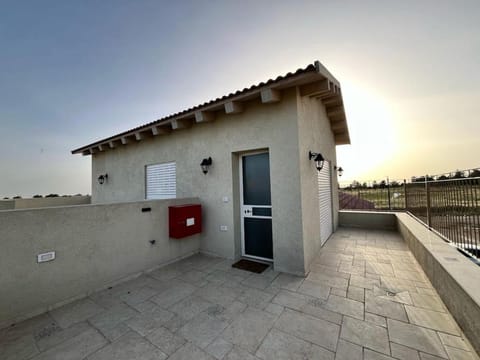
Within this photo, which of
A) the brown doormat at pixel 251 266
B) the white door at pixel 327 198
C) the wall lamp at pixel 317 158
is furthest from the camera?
the white door at pixel 327 198

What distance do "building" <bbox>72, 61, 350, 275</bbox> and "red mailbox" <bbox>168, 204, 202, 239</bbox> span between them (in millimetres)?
337

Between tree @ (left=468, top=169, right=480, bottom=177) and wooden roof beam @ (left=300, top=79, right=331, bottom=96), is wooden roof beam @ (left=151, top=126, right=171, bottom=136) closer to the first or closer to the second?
wooden roof beam @ (left=300, top=79, right=331, bottom=96)

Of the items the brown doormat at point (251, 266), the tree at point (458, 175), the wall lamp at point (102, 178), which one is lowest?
the brown doormat at point (251, 266)

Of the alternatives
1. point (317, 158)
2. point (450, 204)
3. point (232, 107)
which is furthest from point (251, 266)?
point (450, 204)

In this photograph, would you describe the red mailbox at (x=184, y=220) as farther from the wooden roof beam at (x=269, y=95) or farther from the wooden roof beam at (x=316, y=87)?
the wooden roof beam at (x=316, y=87)

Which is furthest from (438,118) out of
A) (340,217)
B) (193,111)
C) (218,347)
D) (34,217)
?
(34,217)

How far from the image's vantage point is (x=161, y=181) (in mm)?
6180

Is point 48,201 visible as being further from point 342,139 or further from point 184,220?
point 342,139

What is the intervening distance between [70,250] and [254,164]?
4030 millimetres

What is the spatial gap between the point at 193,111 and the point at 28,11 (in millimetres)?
5813

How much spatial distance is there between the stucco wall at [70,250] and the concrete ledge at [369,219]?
24.7ft

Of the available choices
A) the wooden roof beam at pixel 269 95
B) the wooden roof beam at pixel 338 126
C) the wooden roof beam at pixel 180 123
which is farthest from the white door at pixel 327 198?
the wooden roof beam at pixel 180 123

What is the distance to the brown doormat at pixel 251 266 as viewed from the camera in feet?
13.2

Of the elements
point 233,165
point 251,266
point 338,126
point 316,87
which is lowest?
point 251,266
